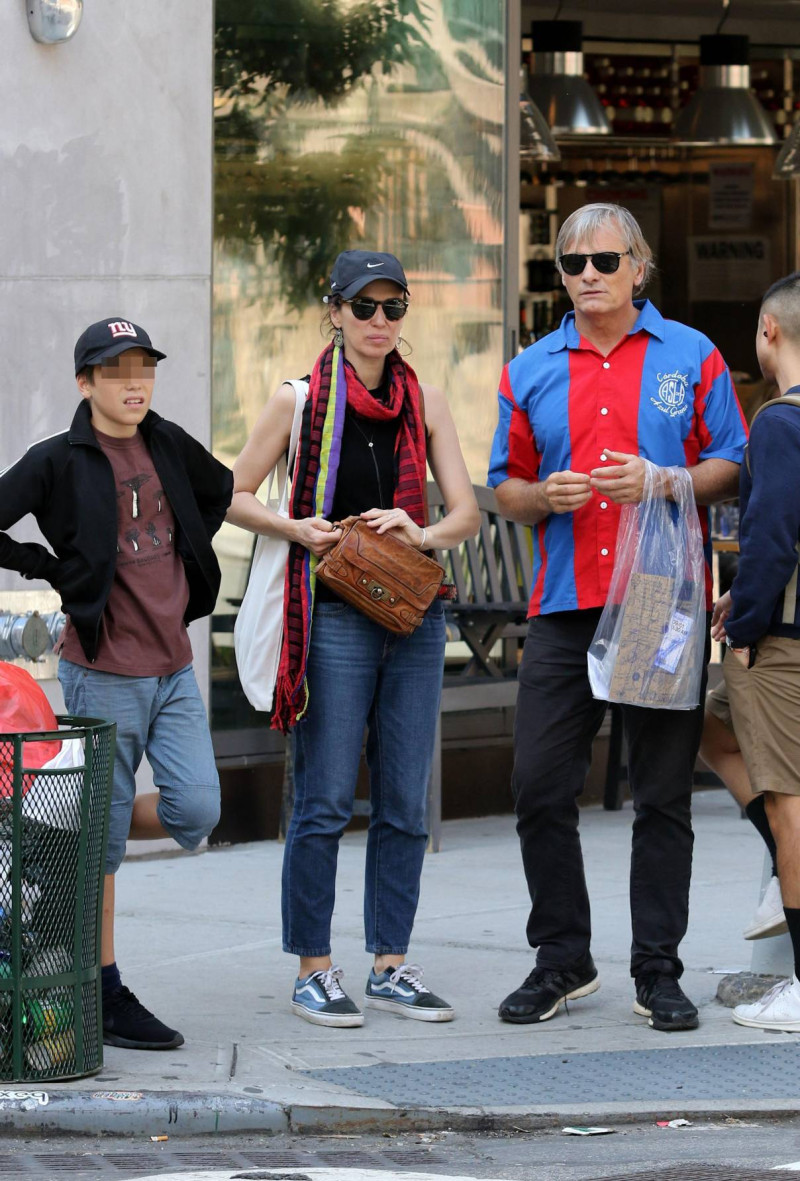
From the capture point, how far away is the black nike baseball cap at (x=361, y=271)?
18.0 ft

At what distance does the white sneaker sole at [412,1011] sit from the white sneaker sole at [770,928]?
0.85m

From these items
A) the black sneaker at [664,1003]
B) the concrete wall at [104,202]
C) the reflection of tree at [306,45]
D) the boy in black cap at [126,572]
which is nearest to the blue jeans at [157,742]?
the boy in black cap at [126,572]

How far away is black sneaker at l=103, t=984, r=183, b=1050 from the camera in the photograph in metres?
5.32

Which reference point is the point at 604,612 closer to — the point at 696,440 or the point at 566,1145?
the point at 696,440

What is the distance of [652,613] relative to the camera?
5504 mm

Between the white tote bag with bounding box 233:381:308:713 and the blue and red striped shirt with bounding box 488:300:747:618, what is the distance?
64 cm

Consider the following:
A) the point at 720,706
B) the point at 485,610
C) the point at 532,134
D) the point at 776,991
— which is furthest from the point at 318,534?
the point at 532,134

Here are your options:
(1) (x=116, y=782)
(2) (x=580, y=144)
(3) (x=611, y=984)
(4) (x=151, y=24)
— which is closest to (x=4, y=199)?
(4) (x=151, y=24)

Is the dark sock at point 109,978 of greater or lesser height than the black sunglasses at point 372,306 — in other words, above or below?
below

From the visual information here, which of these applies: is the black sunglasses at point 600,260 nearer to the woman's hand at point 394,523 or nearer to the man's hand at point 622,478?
the man's hand at point 622,478

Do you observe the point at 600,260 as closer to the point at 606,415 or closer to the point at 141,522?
the point at 606,415

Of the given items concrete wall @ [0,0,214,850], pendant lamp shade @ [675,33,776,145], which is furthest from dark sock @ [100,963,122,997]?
pendant lamp shade @ [675,33,776,145]

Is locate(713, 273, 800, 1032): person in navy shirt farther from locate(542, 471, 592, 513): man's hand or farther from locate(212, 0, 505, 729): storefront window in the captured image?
locate(212, 0, 505, 729): storefront window

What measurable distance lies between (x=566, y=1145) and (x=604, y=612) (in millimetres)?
1406
